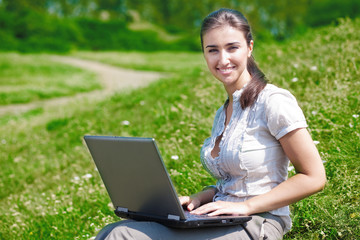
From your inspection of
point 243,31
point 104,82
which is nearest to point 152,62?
point 104,82

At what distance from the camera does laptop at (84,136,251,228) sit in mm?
2204

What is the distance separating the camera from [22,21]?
3462cm

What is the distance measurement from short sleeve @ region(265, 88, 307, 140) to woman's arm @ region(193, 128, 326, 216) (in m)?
0.04

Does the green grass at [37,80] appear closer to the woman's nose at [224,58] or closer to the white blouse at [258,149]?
the woman's nose at [224,58]

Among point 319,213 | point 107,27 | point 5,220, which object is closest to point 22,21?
point 107,27

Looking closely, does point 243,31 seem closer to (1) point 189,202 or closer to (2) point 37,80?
(1) point 189,202

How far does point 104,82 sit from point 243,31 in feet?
62.9

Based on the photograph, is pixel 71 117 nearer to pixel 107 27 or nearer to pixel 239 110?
pixel 239 110

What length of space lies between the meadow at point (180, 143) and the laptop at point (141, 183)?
48.3 inches

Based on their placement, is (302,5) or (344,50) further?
(302,5)

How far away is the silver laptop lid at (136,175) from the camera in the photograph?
2.20 metres

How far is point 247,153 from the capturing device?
242 centimetres

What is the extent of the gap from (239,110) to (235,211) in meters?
0.62

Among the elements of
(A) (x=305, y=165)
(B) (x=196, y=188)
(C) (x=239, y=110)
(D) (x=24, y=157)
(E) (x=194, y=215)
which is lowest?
(D) (x=24, y=157)
